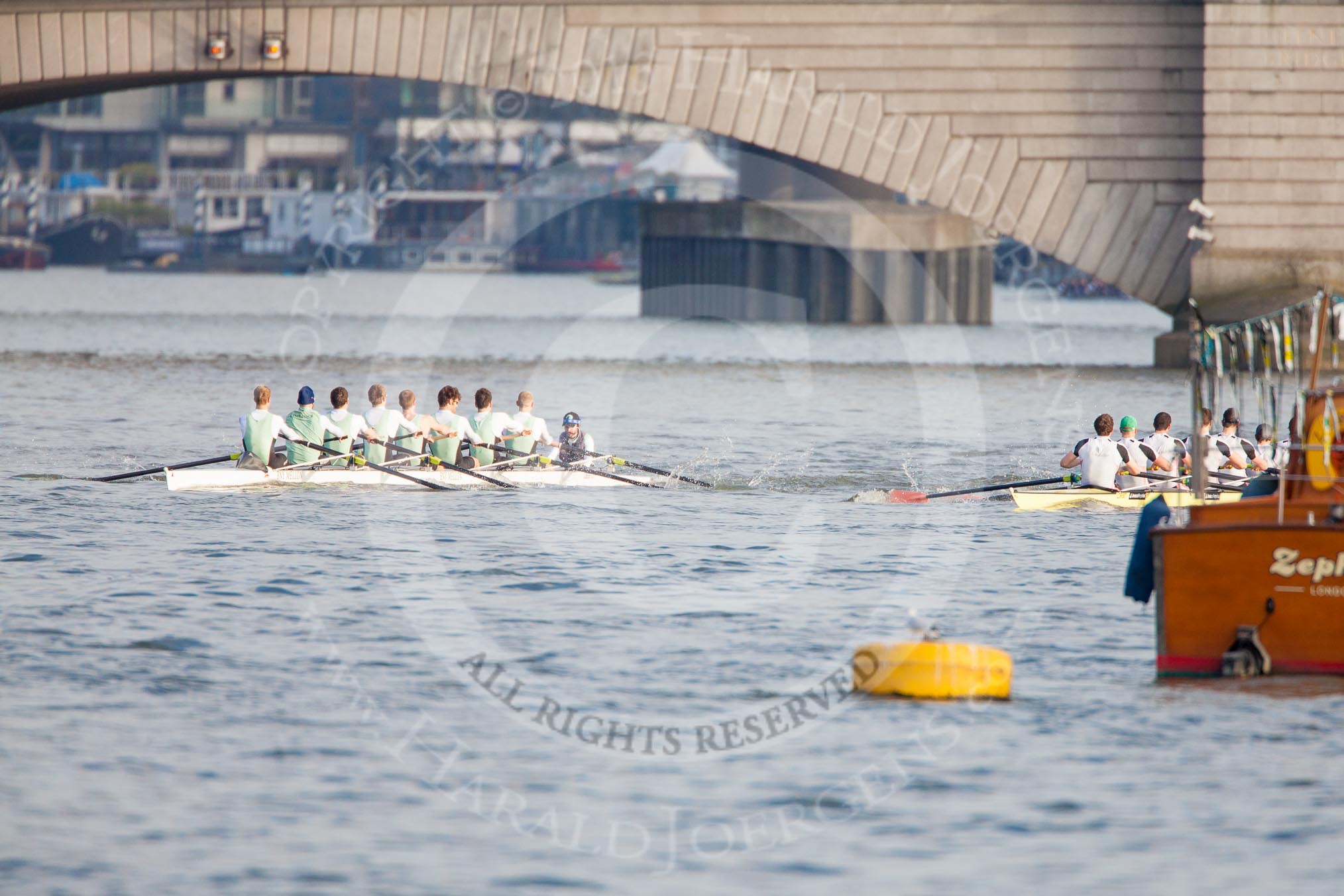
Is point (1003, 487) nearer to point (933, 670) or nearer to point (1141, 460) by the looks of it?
point (1141, 460)

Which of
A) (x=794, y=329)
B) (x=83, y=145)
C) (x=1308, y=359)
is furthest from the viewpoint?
(x=83, y=145)

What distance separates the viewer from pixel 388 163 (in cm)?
15750

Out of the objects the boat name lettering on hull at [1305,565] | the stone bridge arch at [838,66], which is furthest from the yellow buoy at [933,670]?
the stone bridge arch at [838,66]

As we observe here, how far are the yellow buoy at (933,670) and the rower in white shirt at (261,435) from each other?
12.3 meters

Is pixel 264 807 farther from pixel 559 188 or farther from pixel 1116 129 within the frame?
pixel 559 188

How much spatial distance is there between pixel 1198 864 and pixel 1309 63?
33.5m

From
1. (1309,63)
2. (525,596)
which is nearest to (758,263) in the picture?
(1309,63)

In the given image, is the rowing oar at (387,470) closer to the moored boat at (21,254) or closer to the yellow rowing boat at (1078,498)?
the yellow rowing boat at (1078,498)

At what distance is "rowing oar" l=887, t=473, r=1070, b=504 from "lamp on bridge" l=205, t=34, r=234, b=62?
2302 cm

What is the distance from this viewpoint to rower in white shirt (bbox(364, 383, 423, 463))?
26016 millimetres

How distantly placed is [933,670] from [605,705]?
242cm

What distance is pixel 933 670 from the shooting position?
47.9ft

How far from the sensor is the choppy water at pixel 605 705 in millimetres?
11336

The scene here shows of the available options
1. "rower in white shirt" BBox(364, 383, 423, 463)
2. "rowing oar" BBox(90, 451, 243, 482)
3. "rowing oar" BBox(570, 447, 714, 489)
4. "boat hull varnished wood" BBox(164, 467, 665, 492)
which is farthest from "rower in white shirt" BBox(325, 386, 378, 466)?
"rowing oar" BBox(570, 447, 714, 489)
